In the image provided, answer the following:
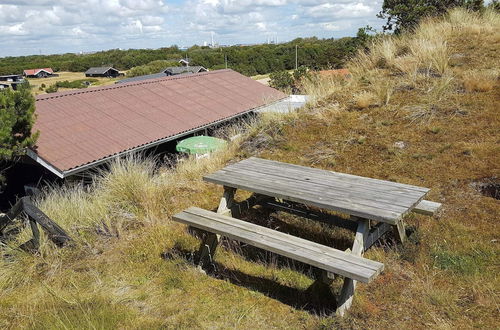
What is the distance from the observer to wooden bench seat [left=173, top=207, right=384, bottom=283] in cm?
280

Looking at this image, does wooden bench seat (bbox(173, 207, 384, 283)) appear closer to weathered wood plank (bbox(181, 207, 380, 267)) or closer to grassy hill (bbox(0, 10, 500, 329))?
weathered wood plank (bbox(181, 207, 380, 267))

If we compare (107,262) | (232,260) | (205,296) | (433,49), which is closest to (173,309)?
(205,296)

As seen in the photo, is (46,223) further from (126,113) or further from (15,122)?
(126,113)

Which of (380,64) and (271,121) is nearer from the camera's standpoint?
(271,121)

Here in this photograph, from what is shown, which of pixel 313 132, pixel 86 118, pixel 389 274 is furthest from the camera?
pixel 86 118

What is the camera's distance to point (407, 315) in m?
2.96

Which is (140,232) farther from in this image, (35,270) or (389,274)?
(389,274)

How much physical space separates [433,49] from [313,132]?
4194 millimetres

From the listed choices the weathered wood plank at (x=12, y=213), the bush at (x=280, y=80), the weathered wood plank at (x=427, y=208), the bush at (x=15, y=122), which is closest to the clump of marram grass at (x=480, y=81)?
the weathered wood plank at (x=427, y=208)

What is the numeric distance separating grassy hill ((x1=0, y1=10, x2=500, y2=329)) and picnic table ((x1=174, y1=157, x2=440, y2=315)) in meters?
0.28

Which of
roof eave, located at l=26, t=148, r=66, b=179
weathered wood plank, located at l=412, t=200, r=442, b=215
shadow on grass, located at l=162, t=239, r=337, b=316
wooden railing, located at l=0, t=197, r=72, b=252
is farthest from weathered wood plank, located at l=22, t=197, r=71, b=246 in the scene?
roof eave, located at l=26, t=148, r=66, b=179

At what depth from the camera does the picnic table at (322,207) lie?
2973 millimetres

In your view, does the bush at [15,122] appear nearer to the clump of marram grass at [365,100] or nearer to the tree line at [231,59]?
the clump of marram grass at [365,100]

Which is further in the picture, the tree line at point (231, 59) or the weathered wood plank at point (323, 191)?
the tree line at point (231, 59)
